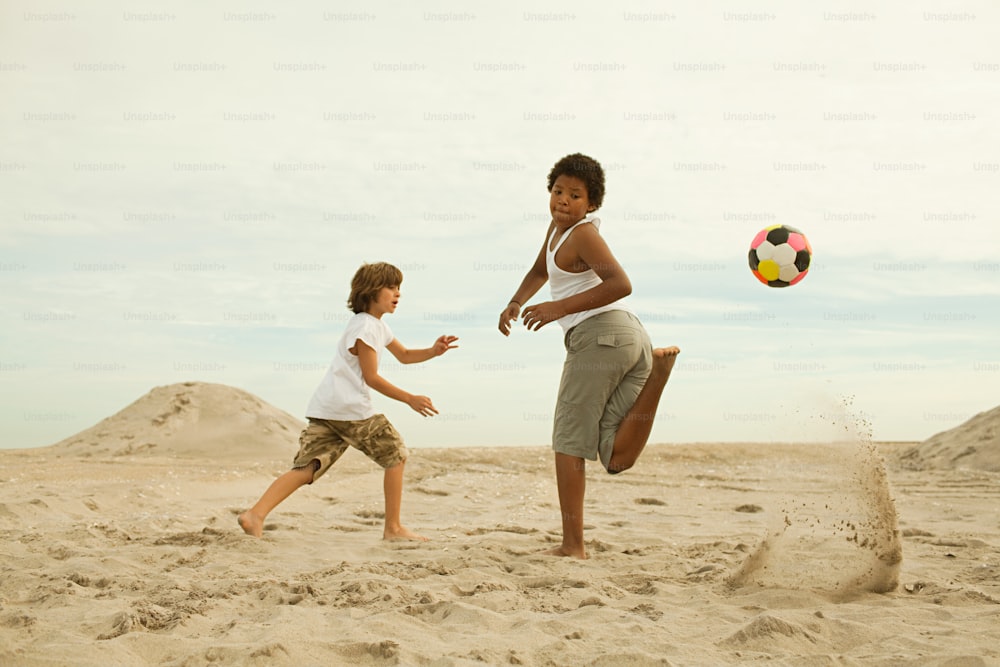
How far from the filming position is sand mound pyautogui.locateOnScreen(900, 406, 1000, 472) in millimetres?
10578

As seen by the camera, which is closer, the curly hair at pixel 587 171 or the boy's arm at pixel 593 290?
the boy's arm at pixel 593 290

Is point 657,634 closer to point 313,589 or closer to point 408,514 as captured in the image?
point 313,589

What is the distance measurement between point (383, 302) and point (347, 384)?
557 mm

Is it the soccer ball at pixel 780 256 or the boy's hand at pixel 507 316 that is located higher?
the soccer ball at pixel 780 256

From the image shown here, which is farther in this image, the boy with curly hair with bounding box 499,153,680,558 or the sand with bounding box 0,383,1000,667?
the boy with curly hair with bounding box 499,153,680,558

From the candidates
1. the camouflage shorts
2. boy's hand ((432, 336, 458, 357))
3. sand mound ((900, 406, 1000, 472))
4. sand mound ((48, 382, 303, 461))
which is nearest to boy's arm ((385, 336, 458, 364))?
boy's hand ((432, 336, 458, 357))

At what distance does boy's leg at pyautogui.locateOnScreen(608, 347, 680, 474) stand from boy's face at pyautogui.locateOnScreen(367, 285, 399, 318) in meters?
1.73

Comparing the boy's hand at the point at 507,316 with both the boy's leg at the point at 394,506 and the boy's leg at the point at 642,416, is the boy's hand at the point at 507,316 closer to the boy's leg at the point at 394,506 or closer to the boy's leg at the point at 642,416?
the boy's leg at the point at 642,416

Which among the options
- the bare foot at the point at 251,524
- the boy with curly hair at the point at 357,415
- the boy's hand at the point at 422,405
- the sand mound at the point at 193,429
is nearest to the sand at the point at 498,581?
the bare foot at the point at 251,524

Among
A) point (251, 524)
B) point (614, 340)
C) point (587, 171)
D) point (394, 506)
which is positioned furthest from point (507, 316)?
point (251, 524)

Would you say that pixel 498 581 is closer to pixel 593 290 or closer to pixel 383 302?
pixel 593 290

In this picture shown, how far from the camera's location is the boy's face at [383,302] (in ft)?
16.4

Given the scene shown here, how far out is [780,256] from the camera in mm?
5379

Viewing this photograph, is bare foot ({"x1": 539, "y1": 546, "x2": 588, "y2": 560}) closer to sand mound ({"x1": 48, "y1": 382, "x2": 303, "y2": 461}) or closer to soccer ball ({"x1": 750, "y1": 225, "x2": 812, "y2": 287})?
soccer ball ({"x1": 750, "y1": 225, "x2": 812, "y2": 287})
